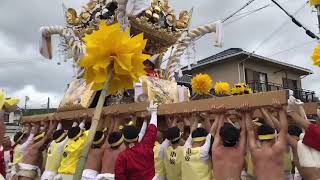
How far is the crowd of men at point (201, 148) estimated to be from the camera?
4051 millimetres

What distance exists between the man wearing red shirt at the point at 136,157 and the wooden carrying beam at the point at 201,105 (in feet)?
1.07

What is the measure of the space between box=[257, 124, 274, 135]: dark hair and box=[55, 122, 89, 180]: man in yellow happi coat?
2.39 m

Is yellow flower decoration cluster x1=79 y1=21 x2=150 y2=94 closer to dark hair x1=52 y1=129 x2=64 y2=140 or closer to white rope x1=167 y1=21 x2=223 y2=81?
dark hair x1=52 y1=129 x2=64 y2=140

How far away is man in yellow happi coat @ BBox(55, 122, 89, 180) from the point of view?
217 inches

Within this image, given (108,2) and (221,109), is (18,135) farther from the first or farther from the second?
(221,109)

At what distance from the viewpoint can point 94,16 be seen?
7.31m

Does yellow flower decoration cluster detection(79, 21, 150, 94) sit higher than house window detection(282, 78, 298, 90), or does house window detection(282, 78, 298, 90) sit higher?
house window detection(282, 78, 298, 90)

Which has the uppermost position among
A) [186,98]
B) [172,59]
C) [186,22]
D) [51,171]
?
[186,22]

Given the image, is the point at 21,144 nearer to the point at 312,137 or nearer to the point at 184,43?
the point at 184,43

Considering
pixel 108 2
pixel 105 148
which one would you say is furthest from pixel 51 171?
pixel 108 2

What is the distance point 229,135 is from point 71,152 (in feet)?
7.62

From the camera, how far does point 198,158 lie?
180 inches

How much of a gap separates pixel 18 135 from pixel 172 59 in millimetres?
3019

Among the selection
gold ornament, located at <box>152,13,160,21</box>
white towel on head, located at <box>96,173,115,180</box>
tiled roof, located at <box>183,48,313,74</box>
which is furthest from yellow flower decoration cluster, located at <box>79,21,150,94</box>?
tiled roof, located at <box>183,48,313,74</box>
